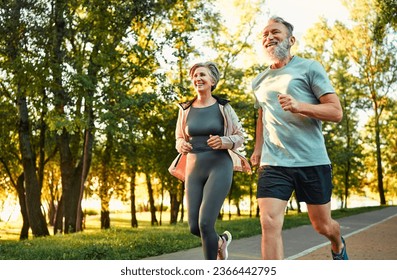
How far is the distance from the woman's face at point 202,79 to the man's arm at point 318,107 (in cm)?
120

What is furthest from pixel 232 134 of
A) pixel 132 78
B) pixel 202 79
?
pixel 132 78

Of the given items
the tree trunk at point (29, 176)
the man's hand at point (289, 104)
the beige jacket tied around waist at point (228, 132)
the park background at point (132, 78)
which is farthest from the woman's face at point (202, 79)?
the tree trunk at point (29, 176)

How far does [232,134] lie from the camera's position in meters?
4.96

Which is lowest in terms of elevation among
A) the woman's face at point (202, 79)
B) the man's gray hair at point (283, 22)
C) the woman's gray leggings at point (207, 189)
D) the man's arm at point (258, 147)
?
the woman's gray leggings at point (207, 189)

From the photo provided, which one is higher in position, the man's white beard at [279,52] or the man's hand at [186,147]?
the man's white beard at [279,52]

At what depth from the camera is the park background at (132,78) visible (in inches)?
480

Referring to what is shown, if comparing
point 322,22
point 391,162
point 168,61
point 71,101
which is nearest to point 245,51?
point 322,22

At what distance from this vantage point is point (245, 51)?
71.1 feet

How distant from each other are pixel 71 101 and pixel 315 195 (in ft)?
29.6

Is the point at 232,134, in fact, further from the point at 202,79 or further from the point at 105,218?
the point at 105,218

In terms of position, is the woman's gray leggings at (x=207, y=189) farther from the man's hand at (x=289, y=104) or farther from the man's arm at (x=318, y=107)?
the man's hand at (x=289, y=104)

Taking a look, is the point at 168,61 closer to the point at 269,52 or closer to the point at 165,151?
the point at 165,151

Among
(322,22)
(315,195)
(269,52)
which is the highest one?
(322,22)

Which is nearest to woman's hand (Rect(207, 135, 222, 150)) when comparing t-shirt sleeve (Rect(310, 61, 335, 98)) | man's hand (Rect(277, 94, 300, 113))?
t-shirt sleeve (Rect(310, 61, 335, 98))
